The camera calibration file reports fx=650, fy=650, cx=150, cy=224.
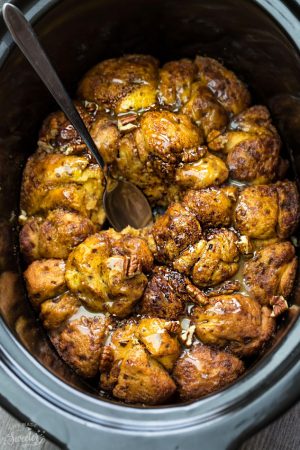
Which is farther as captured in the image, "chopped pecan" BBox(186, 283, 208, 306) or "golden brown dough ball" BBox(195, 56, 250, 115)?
"golden brown dough ball" BBox(195, 56, 250, 115)

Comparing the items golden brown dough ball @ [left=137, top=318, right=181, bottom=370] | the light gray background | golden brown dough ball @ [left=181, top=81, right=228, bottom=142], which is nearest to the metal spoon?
golden brown dough ball @ [left=181, top=81, right=228, bottom=142]

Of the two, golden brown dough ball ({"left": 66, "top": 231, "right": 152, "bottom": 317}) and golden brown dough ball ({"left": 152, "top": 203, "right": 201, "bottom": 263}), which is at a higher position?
golden brown dough ball ({"left": 152, "top": 203, "right": 201, "bottom": 263})

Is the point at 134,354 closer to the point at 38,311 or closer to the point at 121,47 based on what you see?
the point at 38,311

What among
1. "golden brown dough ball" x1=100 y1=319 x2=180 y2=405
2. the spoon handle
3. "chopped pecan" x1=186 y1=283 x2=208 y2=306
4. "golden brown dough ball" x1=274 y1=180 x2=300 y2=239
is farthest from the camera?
"golden brown dough ball" x1=274 y1=180 x2=300 y2=239

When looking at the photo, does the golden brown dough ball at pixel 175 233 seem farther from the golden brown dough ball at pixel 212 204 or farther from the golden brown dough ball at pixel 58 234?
the golden brown dough ball at pixel 58 234

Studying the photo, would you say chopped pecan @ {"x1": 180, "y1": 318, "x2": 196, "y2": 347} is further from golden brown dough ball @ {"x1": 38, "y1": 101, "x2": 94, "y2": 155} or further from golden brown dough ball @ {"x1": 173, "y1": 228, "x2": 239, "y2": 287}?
golden brown dough ball @ {"x1": 38, "y1": 101, "x2": 94, "y2": 155}

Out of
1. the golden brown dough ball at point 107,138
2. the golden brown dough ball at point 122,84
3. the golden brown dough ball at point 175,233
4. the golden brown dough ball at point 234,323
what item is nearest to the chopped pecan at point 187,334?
the golden brown dough ball at point 234,323

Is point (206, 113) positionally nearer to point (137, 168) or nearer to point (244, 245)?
point (137, 168)
